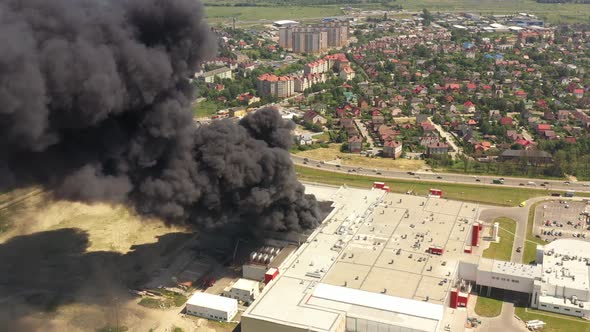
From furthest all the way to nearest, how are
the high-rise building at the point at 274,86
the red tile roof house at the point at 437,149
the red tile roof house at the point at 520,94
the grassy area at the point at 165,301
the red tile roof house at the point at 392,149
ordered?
the high-rise building at the point at 274,86
the red tile roof house at the point at 520,94
the red tile roof house at the point at 392,149
the red tile roof house at the point at 437,149
the grassy area at the point at 165,301

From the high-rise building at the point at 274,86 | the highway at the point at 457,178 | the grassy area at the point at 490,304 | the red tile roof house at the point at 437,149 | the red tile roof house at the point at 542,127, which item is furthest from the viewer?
the high-rise building at the point at 274,86

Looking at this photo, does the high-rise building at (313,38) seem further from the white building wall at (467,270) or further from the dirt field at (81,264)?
the white building wall at (467,270)

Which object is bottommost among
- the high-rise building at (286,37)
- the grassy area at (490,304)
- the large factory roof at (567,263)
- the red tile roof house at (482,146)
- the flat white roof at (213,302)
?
the grassy area at (490,304)

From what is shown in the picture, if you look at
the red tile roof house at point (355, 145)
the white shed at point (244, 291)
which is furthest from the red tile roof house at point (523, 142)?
the white shed at point (244, 291)

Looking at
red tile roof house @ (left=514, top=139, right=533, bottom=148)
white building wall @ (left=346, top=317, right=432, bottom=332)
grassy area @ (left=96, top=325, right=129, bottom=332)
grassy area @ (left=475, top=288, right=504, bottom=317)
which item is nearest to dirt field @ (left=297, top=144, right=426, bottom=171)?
red tile roof house @ (left=514, top=139, right=533, bottom=148)

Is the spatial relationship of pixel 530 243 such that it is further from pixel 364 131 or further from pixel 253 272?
pixel 364 131

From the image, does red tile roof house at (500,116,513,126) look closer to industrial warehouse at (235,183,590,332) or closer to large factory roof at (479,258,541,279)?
industrial warehouse at (235,183,590,332)

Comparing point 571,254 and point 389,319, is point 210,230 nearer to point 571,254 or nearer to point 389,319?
point 389,319

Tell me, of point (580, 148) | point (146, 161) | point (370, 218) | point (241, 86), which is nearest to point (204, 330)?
point (146, 161)
